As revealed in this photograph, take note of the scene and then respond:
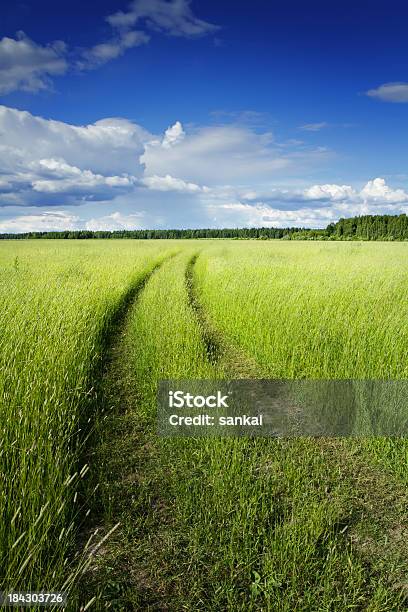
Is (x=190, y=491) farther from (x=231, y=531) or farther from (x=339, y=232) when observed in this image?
(x=339, y=232)

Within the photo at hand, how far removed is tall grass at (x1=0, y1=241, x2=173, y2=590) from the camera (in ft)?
8.34

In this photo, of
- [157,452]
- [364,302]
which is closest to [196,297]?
[364,302]

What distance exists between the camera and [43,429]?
3697mm

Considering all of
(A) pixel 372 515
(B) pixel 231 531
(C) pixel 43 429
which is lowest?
(A) pixel 372 515

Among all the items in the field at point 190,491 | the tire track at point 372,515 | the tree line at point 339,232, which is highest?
the tree line at point 339,232

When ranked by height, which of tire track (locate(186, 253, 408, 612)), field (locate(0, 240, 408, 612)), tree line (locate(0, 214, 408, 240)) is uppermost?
tree line (locate(0, 214, 408, 240))

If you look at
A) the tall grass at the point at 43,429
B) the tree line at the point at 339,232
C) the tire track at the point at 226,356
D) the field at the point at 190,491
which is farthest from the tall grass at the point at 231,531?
the tree line at the point at 339,232

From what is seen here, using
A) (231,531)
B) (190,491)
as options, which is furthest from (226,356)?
(231,531)

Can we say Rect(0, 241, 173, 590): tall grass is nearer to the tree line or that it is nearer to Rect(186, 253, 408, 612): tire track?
Rect(186, 253, 408, 612): tire track

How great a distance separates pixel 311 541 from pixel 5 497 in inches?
82.2

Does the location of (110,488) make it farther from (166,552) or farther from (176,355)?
(176,355)

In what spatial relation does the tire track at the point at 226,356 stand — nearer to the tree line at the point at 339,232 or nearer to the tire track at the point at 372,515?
the tire track at the point at 372,515

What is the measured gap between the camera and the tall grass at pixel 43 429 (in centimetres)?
254

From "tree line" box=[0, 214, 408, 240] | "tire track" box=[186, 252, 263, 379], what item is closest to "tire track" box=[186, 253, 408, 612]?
"tire track" box=[186, 252, 263, 379]
